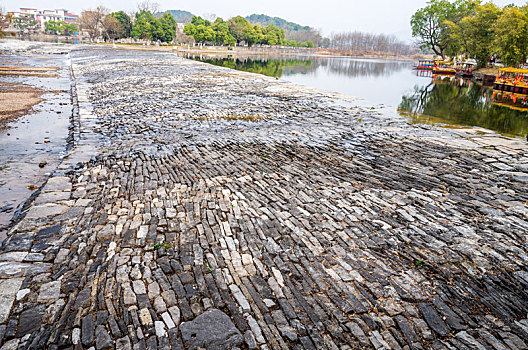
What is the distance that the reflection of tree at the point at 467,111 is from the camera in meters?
14.7

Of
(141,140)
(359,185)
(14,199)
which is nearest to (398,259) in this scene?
(359,185)

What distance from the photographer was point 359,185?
6.36 meters

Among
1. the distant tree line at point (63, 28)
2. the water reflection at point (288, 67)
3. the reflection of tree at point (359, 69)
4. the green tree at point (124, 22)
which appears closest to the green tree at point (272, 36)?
the green tree at point (124, 22)

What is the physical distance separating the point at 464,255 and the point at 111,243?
4787 millimetres

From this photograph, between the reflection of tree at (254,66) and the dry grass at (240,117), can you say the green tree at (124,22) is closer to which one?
the reflection of tree at (254,66)

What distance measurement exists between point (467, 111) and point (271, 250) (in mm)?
18870

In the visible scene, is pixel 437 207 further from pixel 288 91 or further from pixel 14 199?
pixel 288 91

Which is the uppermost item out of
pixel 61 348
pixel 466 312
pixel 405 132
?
pixel 405 132

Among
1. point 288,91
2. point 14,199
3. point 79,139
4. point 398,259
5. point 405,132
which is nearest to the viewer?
point 398,259

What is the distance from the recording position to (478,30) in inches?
1580

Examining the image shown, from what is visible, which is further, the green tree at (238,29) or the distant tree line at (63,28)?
the distant tree line at (63,28)

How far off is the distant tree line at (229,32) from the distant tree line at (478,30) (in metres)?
46.0

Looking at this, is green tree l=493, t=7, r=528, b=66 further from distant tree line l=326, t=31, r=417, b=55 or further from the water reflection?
distant tree line l=326, t=31, r=417, b=55

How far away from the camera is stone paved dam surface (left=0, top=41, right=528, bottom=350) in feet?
10.2
